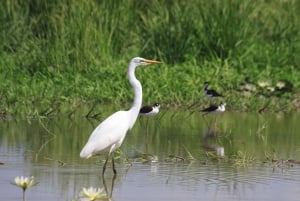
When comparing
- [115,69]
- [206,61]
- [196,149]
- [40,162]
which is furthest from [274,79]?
[40,162]

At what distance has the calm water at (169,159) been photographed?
9.54m

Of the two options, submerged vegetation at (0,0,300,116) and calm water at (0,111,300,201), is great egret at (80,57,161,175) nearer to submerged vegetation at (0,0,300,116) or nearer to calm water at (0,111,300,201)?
calm water at (0,111,300,201)

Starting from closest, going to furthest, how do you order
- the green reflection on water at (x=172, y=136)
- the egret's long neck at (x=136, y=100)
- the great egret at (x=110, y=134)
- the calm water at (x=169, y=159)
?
1. the calm water at (x=169, y=159)
2. the great egret at (x=110, y=134)
3. the egret's long neck at (x=136, y=100)
4. the green reflection on water at (x=172, y=136)

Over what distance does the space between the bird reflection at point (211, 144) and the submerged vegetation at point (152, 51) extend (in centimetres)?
214

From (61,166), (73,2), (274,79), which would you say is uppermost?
(73,2)

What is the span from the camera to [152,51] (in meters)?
18.1

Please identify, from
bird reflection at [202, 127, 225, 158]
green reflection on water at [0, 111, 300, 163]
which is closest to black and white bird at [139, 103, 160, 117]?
green reflection on water at [0, 111, 300, 163]

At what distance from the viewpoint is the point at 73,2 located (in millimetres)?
17859

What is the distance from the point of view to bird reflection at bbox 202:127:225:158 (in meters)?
12.1

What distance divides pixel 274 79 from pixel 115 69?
243 cm

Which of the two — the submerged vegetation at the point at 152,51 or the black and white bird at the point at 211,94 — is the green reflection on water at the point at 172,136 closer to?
the black and white bird at the point at 211,94

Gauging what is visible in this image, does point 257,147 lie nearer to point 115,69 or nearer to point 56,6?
point 115,69

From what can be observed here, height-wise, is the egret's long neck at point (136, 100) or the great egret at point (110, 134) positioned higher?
the egret's long neck at point (136, 100)

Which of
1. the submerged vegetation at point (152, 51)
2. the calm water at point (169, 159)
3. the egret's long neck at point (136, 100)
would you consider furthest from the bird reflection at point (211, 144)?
the submerged vegetation at point (152, 51)
